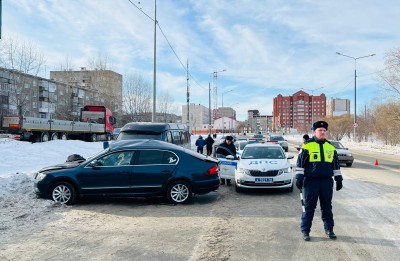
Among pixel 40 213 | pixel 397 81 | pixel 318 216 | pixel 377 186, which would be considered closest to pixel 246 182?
pixel 318 216

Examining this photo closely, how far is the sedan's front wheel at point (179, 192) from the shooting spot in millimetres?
9219

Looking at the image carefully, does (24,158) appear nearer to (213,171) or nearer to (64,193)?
(64,193)

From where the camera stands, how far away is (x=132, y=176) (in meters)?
9.13

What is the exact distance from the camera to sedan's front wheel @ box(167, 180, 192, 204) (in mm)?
9219

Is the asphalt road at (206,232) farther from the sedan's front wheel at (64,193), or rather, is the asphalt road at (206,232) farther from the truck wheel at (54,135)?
the truck wheel at (54,135)

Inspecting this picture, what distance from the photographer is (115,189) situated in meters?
9.07

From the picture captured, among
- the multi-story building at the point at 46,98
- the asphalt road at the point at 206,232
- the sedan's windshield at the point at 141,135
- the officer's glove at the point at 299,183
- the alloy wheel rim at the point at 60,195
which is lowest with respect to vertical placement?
the asphalt road at the point at 206,232

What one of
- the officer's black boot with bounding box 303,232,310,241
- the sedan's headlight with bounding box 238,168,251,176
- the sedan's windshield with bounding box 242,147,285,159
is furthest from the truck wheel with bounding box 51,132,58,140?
the officer's black boot with bounding box 303,232,310,241

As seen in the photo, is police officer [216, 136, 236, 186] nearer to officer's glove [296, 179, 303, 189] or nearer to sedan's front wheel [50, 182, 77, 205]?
sedan's front wheel [50, 182, 77, 205]

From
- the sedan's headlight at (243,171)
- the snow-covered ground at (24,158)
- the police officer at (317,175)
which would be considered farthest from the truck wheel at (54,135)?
the police officer at (317,175)

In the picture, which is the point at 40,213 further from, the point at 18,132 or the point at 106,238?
the point at 18,132

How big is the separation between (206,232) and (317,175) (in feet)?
7.05

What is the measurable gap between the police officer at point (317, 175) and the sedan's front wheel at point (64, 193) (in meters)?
5.53

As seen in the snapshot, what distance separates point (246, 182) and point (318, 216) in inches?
124
